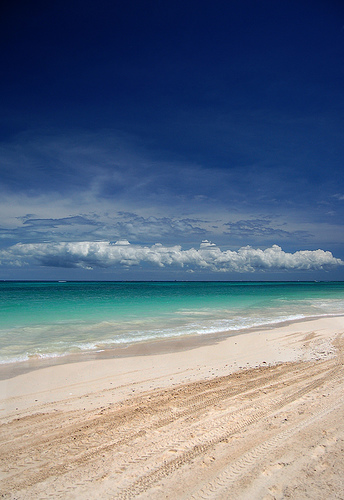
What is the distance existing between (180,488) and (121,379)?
161 inches

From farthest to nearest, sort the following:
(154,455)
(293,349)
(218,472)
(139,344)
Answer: (139,344)
(293,349)
(154,455)
(218,472)

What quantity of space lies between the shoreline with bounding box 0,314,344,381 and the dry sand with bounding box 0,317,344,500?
0.59 m

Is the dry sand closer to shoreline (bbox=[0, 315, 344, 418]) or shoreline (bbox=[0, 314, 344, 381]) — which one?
shoreline (bbox=[0, 315, 344, 418])

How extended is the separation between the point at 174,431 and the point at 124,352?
5.72 metres

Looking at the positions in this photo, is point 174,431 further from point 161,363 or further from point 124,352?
point 124,352

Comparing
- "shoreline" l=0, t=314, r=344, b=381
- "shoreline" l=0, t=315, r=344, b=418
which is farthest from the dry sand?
"shoreline" l=0, t=314, r=344, b=381

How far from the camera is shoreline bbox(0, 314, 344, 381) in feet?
27.0

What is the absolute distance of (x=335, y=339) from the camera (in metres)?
11.8

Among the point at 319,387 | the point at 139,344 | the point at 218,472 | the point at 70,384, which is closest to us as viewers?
the point at 218,472

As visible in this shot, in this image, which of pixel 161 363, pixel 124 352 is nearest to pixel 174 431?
pixel 161 363

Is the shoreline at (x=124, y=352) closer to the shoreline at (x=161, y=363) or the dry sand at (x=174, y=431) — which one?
the shoreline at (x=161, y=363)

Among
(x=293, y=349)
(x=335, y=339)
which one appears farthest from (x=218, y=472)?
(x=335, y=339)

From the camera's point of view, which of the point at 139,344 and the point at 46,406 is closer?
the point at 46,406

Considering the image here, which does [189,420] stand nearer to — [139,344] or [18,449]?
[18,449]
